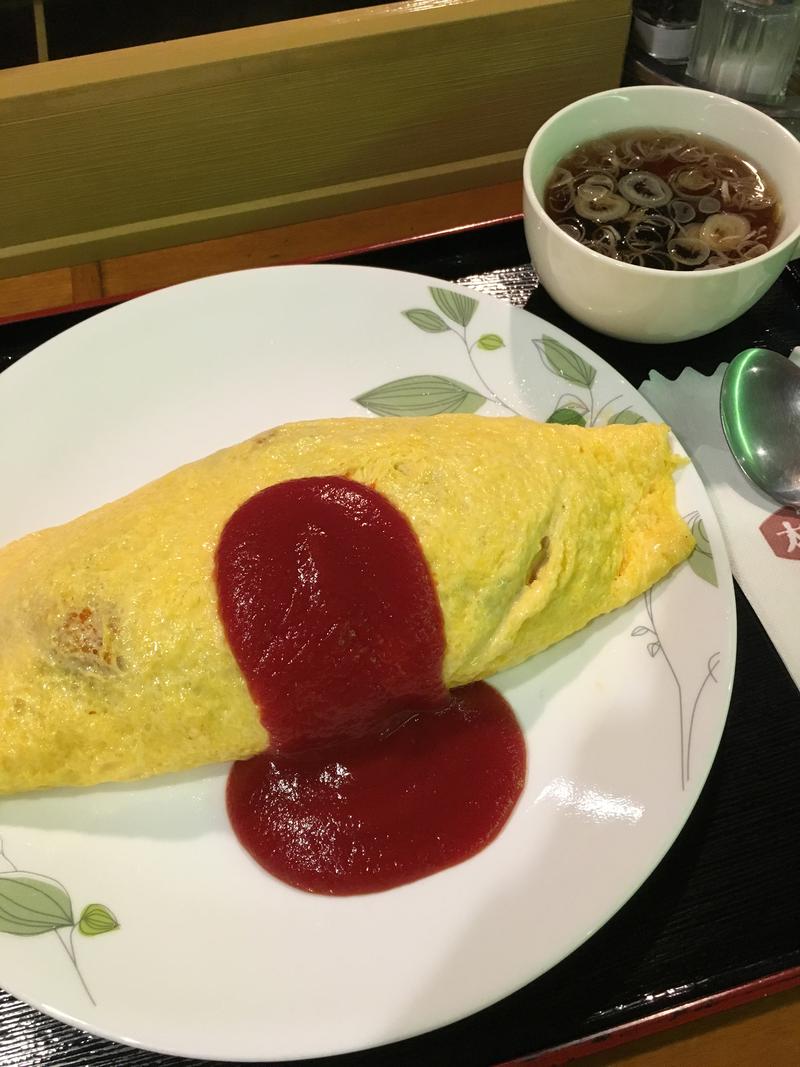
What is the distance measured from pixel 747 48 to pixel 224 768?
2495mm

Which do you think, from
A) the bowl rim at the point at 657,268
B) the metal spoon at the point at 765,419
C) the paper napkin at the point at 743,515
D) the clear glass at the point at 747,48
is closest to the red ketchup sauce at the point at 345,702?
the paper napkin at the point at 743,515

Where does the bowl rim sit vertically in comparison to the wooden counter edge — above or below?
above

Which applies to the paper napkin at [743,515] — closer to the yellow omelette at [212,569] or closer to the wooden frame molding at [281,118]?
the yellow omelette at [212,569]

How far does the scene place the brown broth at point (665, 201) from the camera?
1912mm

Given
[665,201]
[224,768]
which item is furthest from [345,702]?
[665,201]

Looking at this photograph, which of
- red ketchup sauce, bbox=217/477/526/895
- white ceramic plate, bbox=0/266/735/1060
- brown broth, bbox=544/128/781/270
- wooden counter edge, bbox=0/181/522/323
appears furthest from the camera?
wooden counter edge, bbox=0/181/522/323

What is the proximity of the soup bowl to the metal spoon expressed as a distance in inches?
6.0

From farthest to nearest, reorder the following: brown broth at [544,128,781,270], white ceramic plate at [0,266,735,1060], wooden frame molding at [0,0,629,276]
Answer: wooden frame molding at [0,0,629,276] < brown broth at [544,128,781,270] < white ceramic plate at [0,266,735,1060]

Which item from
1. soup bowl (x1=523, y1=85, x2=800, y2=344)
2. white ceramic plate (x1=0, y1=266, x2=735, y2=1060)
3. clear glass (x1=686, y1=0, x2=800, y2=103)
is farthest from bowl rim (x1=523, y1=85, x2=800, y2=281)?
clear glass (x1=686, y1=0, x2=800, y2=103)

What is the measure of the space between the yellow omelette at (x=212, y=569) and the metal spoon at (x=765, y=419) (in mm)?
280

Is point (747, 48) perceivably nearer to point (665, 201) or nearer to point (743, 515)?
point (665, 201)

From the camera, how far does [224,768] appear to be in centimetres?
155

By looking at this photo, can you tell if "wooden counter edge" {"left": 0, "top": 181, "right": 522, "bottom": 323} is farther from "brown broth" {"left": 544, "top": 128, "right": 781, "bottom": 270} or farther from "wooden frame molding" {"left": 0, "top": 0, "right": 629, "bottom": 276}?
"brown broth" {"left": 544, "top": 128, "right": 781, "bottom": 270}

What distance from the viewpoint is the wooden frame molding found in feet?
6.77
